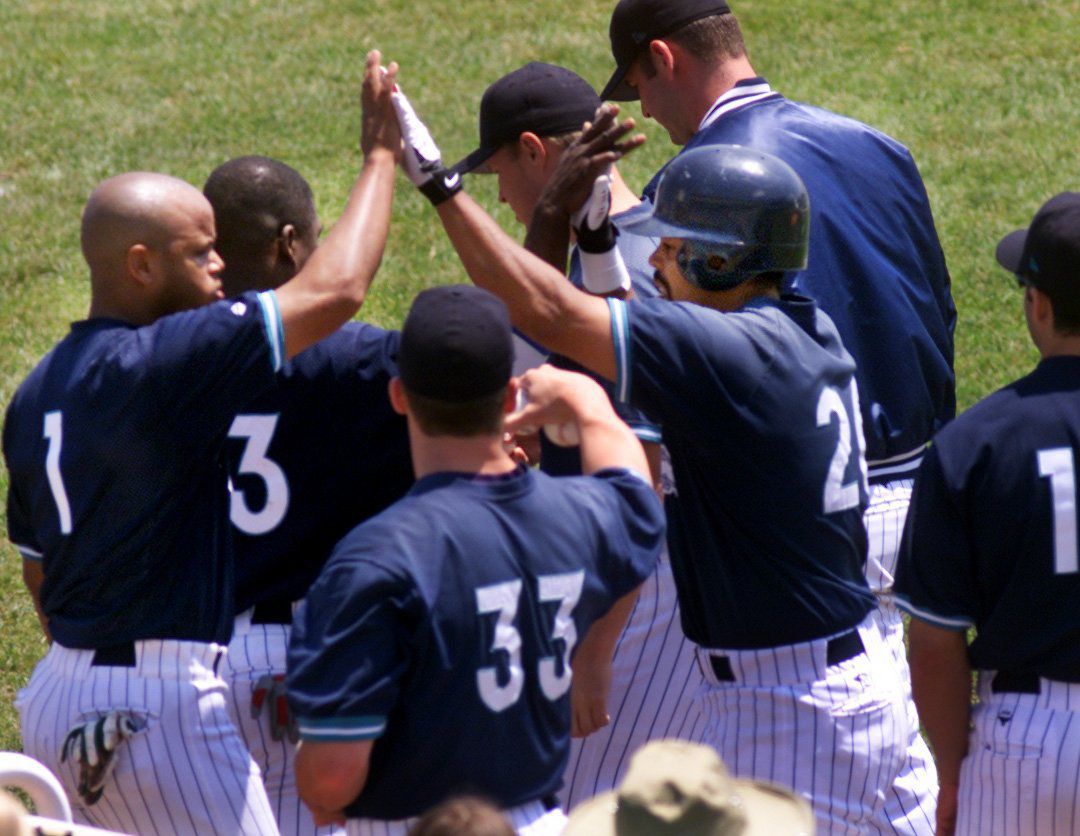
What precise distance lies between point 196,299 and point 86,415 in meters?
0.43

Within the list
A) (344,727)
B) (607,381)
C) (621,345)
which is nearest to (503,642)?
(344,727)

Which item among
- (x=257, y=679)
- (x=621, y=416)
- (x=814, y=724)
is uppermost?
(x=621, y=416)

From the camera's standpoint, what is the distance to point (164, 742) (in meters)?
4.00

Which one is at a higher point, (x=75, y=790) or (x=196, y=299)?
(x=196, y=299)

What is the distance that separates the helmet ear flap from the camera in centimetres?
412

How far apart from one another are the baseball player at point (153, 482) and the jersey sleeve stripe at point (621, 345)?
605 millimetres

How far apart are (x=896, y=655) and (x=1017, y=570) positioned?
2.97 feet

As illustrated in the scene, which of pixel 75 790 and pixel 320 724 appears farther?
pixel 75 790

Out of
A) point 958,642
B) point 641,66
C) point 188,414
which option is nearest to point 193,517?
point 188,414

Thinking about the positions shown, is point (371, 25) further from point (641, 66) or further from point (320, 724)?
point (320, 724)

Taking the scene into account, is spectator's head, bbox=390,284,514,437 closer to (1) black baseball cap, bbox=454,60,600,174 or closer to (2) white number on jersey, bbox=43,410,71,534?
(2) white number on jersey, bbox=43,410,71,534

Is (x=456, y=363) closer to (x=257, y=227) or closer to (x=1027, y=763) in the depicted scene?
(x=257, y=227)

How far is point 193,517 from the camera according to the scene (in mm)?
4059

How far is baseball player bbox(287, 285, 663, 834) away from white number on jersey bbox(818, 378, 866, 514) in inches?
30.3
